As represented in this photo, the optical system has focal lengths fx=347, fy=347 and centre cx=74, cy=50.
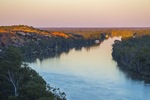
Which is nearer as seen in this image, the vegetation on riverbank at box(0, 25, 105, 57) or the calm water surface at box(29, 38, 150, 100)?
the calm water surface at box(29, 38, 150, 100)

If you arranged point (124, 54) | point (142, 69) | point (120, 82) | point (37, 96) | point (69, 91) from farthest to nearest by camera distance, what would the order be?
point (124, 54) < point (142, 69) < point (120, 82) < point (69, 91) < point (37, 96)

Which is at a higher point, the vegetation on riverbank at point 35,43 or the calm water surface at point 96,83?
the calm water surface at point 96,83

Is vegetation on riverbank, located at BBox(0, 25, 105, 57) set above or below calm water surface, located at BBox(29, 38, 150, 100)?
below

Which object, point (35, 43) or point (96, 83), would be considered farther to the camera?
point (35, 43)

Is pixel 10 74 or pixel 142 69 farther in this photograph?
pixel 142 69

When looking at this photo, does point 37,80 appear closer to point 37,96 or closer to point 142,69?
point 37,96

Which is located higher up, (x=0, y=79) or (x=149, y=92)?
(x=0, y=79)

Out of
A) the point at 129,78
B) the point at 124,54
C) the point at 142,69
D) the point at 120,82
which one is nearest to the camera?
the point at 120,82

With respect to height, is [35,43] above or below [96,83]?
below

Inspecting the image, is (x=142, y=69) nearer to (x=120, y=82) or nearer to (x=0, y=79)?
(x=120, y=82)

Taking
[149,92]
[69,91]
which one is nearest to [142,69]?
[149,92]

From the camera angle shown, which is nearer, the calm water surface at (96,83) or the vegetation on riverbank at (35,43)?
the calm water surface at (96,83)
